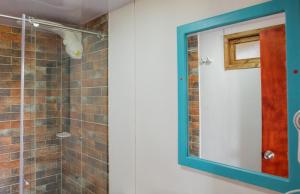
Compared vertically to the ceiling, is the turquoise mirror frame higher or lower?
lower

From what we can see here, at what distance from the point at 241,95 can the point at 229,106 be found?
0.09 meters

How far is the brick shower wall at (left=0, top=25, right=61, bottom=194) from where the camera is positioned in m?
1.88

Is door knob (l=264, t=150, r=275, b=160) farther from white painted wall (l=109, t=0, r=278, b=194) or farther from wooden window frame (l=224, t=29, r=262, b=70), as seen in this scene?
wooden window frame (l=224, t=29, r=262, b=70)

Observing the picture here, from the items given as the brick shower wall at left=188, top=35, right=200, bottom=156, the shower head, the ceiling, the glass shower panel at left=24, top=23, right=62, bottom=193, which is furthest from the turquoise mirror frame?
the glass shower panel at left=24, top=23, right=62, bottom=193

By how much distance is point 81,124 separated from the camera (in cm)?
195

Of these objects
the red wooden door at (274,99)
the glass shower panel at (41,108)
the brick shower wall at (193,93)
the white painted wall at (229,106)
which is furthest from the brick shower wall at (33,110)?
the red wooden door at (274,99)

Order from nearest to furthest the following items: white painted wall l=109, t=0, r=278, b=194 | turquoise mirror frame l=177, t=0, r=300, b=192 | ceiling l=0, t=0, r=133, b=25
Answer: turquoise mirror frame l=177, t=0, r=300, b=192, white painted wall l=109, t=0, r=278, b=194, ceiling l=0, t=0, r=133, b=25

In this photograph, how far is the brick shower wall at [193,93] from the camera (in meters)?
1.29

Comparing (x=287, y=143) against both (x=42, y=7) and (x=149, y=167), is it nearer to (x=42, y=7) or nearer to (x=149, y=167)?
(x=149, y=167)

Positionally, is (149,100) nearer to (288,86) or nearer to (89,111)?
(89,111)

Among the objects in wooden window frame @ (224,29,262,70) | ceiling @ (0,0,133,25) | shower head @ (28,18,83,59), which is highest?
ceiling @ (0,0,133,25)

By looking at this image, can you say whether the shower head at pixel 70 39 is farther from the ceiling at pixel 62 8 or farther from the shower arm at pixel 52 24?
the ceiling at pixel 62 8

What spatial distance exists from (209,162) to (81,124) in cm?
120

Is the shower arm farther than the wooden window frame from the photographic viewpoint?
Yes
